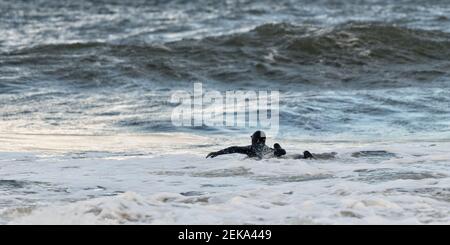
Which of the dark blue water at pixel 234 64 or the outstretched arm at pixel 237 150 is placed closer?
the outstretched arm at pixel 237 150

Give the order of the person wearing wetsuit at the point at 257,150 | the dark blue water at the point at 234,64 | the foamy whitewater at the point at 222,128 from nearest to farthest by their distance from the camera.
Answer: the foamy whitewater at the point at 222,128
the person wearing wetsuit at the point at 257,150
the dark blue water at the point at 234,64

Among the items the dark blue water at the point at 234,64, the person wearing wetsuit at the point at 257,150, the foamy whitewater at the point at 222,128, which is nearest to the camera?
the foamy whitewater at the point at 222,128

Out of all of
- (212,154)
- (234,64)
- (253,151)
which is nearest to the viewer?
(253,151)

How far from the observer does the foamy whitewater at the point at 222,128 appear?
644 centimetres

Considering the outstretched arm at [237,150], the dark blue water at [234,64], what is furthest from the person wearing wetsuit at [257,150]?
the dark blue water at [234,64]

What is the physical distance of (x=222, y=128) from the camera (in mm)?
11102

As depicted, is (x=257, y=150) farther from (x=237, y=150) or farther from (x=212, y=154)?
(x=212, y=154)

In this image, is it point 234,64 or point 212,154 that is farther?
point 234,64

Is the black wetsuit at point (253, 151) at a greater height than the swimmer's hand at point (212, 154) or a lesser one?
greater

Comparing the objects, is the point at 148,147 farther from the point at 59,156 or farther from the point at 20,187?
the point at 20,187

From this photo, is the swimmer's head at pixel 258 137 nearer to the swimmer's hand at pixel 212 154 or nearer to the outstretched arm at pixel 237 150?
the outstretched arm at pixel 237 150

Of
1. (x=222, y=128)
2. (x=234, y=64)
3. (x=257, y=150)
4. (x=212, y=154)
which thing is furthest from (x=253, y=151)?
(x=234, y=64)
